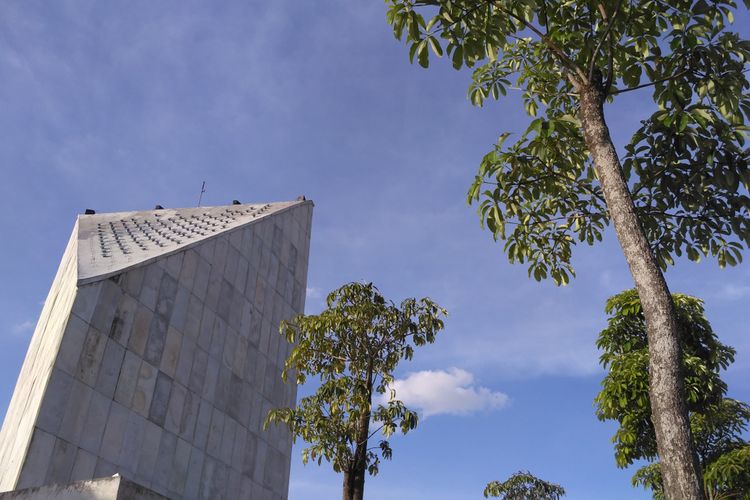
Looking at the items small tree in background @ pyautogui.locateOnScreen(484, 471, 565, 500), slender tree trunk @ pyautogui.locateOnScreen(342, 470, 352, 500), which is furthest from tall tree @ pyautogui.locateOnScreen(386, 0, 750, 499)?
small tree in background @ pyautogui.locateOnScreen(484, 471, 565, 500)

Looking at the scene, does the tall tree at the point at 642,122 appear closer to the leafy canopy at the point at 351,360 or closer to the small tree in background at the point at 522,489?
the leafy canopy at the point at 351,360

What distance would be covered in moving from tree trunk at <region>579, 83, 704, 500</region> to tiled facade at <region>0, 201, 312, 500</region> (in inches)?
619

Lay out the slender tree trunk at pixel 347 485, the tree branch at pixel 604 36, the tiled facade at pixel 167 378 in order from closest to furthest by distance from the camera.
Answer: the tree branch at pixel 604 36, the slender tree trunk at pixel 347 485, the tiled facade at pixel 167 378

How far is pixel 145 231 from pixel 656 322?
26330 mm

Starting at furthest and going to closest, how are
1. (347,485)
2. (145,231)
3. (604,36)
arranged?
1. (145,231)
2. (347,485)
3. (604,36)

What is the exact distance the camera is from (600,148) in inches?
392

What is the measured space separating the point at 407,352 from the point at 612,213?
24.2 feet

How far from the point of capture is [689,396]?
2077 centimetres

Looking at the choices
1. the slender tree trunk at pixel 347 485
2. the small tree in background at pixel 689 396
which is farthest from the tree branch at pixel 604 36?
the small tree in background at pixel 689 396

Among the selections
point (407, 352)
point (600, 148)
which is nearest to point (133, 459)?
point (407, 352)

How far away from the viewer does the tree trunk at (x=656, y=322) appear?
735 centimetres

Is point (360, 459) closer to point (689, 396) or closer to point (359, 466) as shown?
point (359, 466)

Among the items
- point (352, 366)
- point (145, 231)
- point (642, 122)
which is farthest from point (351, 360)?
point (145, 231)

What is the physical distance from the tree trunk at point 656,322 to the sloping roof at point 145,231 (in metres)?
16.1
